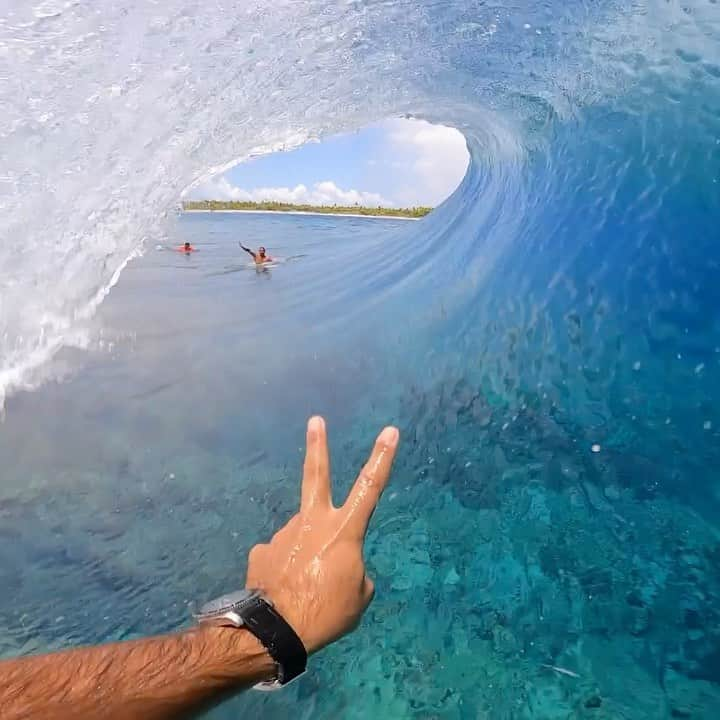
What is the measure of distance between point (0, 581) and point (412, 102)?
3704mm

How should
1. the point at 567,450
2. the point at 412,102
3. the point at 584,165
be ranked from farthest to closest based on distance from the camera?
the point at 412,102 → the point at 584,165 → the point at 567,450

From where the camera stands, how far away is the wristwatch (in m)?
1.35

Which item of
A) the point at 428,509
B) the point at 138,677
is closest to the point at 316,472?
the point at 138,677

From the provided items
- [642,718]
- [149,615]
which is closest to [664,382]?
[642,718]

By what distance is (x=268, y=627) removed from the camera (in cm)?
137

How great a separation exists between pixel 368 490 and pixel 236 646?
1.38ft

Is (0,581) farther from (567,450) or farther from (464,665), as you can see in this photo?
(567,450)

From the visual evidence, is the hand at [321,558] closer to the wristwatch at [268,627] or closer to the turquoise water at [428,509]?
the wristwatch at [268,627]

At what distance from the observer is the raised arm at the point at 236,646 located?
1.22 metres

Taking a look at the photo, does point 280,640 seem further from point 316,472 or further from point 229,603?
point 316,472

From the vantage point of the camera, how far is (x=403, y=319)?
18.1 ft

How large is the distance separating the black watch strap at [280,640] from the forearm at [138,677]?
2 cm

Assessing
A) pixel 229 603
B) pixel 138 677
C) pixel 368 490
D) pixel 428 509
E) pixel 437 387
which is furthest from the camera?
pixel 437 387

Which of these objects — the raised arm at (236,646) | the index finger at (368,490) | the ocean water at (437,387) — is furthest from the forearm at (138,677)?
the ocean water at (437,387)
